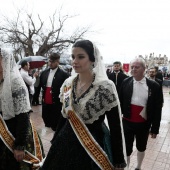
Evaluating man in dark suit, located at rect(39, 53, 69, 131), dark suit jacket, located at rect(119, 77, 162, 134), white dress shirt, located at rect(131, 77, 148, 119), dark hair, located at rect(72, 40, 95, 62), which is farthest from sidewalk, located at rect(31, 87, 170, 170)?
dark hair, located at rect(72, 40, 95, 62)

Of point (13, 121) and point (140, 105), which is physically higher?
point (13, 121)

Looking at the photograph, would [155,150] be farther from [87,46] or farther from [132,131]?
[87,46]

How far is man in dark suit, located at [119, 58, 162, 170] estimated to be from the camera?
3107 millimetres

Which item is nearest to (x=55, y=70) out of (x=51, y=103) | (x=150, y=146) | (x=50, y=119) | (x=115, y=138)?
(x=51, y=103)

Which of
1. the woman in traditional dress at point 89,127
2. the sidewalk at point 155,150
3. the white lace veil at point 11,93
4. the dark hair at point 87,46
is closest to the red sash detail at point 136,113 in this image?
the sidewalk at point 155,150

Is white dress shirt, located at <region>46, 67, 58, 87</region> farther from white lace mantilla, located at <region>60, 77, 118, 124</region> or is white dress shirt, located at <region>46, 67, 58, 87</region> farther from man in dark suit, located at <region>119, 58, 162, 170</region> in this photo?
white lace mantilla, located at <region>60, 77, 118, 124</region>

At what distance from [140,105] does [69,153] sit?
160cm

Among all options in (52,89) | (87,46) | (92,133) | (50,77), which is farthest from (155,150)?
(87,46)

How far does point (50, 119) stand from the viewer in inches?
187

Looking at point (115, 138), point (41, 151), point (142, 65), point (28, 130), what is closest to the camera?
point (115, 138)

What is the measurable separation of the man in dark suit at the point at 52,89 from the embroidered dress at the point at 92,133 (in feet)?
8.99

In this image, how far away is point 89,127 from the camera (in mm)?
1904

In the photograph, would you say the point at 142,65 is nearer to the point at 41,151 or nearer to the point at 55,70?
the point at 41,151

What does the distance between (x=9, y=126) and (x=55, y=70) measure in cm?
262
